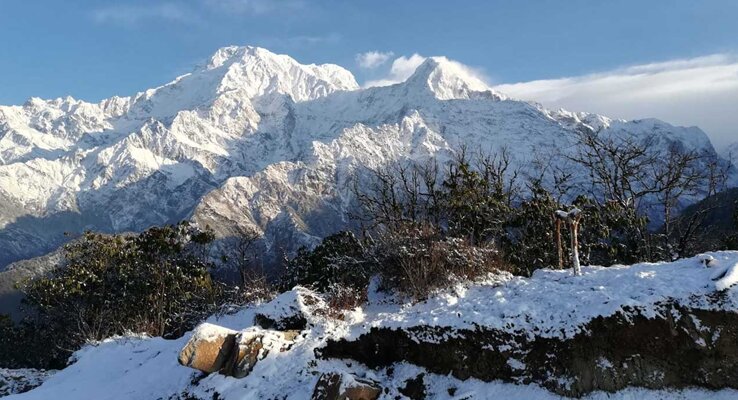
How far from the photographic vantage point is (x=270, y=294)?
22.2 meters

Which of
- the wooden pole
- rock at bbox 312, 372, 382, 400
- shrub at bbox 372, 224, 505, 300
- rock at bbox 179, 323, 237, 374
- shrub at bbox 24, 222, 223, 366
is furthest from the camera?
shrub at bbox 24, 222, 223, 366

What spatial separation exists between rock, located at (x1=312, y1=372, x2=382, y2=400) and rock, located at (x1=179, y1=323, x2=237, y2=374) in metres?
3.19

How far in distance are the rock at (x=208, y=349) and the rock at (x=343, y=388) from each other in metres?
3.19

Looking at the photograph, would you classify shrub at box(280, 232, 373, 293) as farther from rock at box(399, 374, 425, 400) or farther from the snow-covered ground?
rock at box(399, 374, 425, 400)

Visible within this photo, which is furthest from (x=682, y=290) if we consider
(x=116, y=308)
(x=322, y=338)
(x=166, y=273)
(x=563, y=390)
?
(x=116, y=308)

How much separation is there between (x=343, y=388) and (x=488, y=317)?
393 cm

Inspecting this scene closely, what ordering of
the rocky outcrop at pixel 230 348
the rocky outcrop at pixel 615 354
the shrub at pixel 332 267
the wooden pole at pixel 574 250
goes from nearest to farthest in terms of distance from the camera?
Answer: the rocky outcrop at pixel 615 354 < the wooden pole at pixel 574 250 < the rocky outcrop at pixel 230 348 < the shrub at pixel 332 267

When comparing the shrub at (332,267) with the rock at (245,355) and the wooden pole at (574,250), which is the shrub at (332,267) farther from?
the wooden pole at (574,250)

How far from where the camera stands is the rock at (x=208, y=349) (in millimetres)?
14188

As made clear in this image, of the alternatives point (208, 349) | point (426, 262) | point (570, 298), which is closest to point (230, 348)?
point (208, 349)

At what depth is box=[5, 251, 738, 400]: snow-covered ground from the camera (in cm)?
1171

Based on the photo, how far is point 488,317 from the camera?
12852mm

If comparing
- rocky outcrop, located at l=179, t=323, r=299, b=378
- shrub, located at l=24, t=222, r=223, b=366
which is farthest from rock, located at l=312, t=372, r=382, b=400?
shrub, located at l=24, t=222, r=223, b=366

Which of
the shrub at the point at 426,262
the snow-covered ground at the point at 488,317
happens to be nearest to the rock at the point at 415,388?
the snow-covered ground at the point at 488,317
